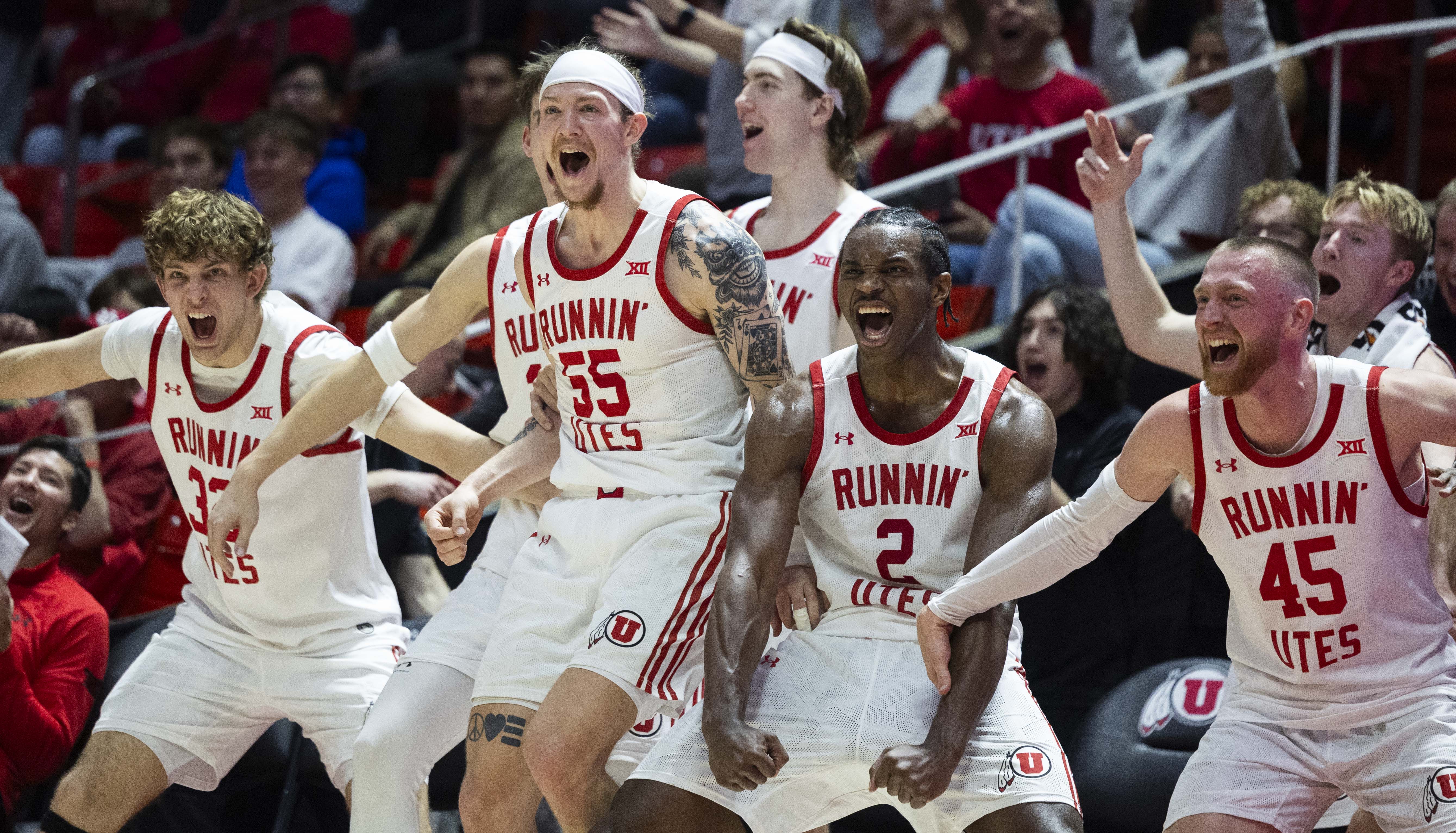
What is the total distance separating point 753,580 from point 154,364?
7.14 ft

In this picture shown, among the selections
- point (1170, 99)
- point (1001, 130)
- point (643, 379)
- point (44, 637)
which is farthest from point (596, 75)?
point (1170, 99)

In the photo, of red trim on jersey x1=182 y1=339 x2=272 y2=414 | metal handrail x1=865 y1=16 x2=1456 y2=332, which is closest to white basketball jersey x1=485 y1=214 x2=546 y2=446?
red trim on jersey x1=182 y1=339 x2=272 y2=414

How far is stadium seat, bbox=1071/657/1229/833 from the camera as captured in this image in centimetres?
502

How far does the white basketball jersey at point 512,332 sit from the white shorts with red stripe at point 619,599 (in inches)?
23.1

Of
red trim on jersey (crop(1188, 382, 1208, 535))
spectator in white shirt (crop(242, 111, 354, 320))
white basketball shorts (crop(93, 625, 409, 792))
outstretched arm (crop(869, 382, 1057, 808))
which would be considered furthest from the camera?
spectator in white shirt (crop(242, 111, 354, 320))

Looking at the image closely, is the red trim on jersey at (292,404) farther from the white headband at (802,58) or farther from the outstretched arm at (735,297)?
the white headband at (802,58)

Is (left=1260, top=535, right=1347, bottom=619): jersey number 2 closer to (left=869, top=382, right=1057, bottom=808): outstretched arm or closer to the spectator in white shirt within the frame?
(left=869, top=382, right=1057, bottom=808): outstretched arm

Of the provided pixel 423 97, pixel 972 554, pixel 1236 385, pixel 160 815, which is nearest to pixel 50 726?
pixel 160 815

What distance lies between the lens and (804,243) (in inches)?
205

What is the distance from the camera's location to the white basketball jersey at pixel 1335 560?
12.2ft

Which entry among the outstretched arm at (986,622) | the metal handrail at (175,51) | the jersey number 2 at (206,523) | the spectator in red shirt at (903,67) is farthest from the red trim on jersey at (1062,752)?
the metal handrail at (175,51)

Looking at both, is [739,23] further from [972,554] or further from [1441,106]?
[972,554]

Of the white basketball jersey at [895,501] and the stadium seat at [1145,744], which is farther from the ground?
the white basketball jersey at [895,501]

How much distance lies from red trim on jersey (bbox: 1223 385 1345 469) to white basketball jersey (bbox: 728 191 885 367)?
1608mm
